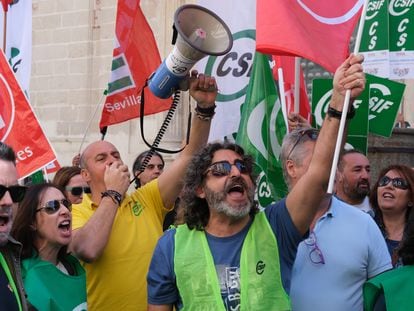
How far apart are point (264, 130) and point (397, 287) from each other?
2.39 m

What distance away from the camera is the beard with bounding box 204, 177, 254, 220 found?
358 centimetres

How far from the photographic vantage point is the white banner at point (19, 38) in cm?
699

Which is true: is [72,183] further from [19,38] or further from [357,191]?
[357,191]

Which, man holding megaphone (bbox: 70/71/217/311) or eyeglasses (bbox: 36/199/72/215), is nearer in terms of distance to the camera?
eyeglasses (bbox: 36/199/72/215)

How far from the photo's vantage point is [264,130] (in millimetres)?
5398

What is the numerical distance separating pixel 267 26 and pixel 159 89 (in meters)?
0.71

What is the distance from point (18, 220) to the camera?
4027 millimetres

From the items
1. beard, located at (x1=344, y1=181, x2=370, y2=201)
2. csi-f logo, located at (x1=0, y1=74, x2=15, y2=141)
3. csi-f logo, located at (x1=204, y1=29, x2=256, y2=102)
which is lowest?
beard, located at (x1=344, y1=181, x2=370, y2=201)

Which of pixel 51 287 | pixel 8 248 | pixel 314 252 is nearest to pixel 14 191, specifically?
pixel 8 248

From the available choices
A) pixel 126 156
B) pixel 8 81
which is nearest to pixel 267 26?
pixel 8 81

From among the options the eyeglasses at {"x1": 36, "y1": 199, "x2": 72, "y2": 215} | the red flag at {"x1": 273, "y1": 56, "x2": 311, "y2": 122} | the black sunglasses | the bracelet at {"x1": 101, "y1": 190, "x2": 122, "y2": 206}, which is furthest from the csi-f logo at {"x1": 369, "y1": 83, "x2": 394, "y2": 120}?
the black sunglasses

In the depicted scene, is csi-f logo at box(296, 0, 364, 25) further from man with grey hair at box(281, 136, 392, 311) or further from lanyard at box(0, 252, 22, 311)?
lanyard at box(0, 252, 22, 311)

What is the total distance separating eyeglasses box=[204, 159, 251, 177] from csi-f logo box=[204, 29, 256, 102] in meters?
2.18

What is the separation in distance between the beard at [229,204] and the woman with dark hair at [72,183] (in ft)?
8.36
